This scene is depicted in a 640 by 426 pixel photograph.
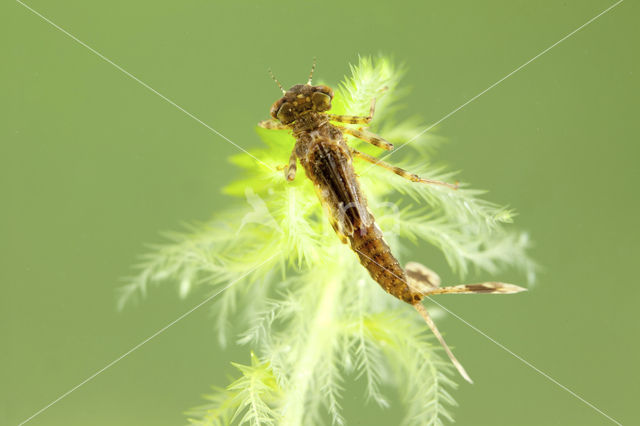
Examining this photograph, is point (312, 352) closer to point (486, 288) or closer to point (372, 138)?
point (486, 288)

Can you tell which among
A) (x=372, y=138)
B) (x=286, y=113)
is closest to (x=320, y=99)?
(x=286, y=113)

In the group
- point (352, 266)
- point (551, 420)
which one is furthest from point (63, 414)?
point (551, 420)

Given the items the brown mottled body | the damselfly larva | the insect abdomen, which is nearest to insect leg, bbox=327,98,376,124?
the damselfly larva

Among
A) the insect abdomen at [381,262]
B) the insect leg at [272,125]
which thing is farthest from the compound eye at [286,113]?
the insect abdomen at [381,262]

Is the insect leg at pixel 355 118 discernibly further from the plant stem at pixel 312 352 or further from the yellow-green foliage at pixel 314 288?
the plant stem at pixel 312 352

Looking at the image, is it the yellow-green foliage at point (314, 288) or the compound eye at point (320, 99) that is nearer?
the yellow-green foliage at point (314, 288)

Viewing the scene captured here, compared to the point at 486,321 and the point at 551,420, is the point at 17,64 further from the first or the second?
the point at 551,420
